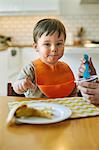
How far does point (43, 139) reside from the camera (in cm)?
116

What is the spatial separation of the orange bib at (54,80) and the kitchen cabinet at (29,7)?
7.11 ft

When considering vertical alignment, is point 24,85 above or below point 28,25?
below

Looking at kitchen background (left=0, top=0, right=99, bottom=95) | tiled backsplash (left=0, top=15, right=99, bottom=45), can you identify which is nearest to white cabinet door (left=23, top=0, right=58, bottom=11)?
kitchen background (left=0, top=0, right=99, bottom=95)

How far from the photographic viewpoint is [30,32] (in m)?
4.32

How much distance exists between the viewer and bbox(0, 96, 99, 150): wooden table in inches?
43.4

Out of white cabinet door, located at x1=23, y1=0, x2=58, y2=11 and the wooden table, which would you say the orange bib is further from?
white cabinet door, located at x1=23, y1=0, x2=58, y2=11

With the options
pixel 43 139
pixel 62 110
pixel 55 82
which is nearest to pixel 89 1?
pixel 55 82

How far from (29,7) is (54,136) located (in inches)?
121

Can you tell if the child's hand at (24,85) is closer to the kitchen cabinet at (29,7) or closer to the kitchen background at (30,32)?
the kitchen background at (30,32)

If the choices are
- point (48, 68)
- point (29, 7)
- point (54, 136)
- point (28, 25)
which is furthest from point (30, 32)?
point (54, 136)

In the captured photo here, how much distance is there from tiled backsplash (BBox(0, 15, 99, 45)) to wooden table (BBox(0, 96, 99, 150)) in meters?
3.02

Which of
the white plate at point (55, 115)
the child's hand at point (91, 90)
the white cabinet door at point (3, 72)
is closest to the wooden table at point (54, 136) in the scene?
the white plate at point (55, 115)

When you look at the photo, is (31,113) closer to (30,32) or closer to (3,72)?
(3,72)

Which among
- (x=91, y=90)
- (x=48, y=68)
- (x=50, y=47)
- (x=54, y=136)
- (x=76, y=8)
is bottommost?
(x=54, y=136)
